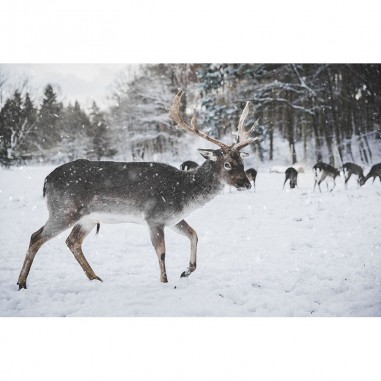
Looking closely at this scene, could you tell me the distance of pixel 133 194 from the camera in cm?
321

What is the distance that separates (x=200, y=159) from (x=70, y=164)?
1.38 metres

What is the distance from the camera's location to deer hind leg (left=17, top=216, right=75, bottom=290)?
306 cm

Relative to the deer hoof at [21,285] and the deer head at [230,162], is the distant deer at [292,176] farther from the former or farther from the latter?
the deer hoof at [21,285]

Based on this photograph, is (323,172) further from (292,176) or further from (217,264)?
(217,264)

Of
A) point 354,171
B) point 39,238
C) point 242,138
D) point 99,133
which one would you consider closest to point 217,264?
point 242,138

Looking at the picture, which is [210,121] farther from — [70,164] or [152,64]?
[70,164]

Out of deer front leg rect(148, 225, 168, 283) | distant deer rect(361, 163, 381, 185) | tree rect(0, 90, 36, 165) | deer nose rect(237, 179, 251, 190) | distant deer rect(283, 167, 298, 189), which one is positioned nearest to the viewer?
deer nose rect(237, 179, 251, 190)

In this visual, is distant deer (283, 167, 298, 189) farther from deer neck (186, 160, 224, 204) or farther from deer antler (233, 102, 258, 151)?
deer neck (186, 160, 224, 204)

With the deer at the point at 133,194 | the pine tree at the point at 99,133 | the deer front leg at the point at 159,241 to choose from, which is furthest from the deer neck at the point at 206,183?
the pine tree at the point at 99,133

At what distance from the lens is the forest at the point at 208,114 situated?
375 cm

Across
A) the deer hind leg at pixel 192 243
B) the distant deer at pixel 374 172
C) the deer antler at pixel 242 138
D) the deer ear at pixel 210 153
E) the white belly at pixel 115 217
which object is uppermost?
the deer antler at pixel 242 138

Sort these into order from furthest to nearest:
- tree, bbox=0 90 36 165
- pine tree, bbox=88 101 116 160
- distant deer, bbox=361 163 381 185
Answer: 1. distant deer, bbox=361 163 381 185
2. pine tree, bbox=88 101 116 160
3. tree, bbox=0 90 36 165

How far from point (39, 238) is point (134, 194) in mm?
870

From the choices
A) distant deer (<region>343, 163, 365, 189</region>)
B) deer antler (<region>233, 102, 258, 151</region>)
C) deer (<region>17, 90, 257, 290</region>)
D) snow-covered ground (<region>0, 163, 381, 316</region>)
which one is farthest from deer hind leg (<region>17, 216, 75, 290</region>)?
distant deer (<region>343, 163, 365, 189</region>)
